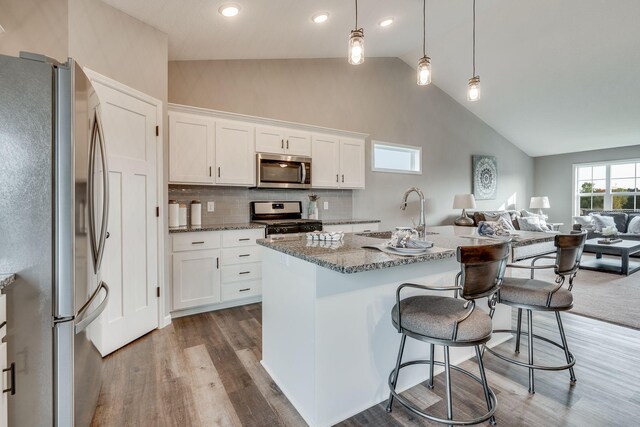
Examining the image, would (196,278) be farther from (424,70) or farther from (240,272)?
(424,70)

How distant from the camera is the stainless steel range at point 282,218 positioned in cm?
358

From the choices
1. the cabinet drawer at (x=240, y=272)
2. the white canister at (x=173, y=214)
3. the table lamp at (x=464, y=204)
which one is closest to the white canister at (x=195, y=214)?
the white canister at (x=173, y=214)

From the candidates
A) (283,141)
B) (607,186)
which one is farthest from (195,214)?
(607,186)

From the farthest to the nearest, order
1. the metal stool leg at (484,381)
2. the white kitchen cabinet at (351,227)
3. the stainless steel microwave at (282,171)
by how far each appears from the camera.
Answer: the white kitchen cabinet at (351,227) → the stainless steel microwave at (282,171) → the metal stool leg at (484,381)

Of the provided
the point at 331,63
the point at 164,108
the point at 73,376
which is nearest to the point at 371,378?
the point at 73,376

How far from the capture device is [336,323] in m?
1.64

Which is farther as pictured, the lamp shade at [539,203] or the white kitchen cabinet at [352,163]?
the lamp shade at [539,203]

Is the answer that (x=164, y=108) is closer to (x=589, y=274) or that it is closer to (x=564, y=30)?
(x=564, y=30)

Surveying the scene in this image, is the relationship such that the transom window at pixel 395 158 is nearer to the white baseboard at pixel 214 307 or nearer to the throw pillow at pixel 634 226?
the white baseboard at pixel 214 307

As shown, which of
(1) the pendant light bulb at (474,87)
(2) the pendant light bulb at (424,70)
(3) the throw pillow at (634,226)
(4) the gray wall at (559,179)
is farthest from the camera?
(4) the gray wall at (559,179)

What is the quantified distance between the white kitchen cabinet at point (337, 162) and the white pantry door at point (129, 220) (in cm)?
204

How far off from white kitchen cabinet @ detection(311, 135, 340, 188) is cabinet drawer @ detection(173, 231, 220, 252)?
1541 mm

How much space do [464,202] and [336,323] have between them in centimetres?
545

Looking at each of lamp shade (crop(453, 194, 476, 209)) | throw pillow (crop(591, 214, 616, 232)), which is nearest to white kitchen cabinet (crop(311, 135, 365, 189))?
lamp shade (crop(453, 194, 476, 209))
